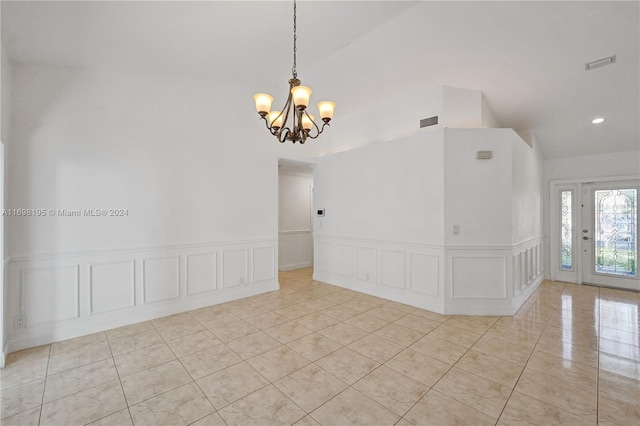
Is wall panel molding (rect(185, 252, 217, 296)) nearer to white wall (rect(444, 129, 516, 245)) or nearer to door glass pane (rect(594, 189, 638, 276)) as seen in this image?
white wall (rect(444, 129, 516, 245))

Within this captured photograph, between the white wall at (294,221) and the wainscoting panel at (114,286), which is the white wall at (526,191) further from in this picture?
the white wall at (294,221)

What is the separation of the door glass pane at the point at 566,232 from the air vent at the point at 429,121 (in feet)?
12.3

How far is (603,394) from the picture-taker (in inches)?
85.2

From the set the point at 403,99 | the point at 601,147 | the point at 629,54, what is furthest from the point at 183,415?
the point at 601,147

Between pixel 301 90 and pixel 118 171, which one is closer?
pixel 301 90

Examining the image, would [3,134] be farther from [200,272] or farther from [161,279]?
[200,272]

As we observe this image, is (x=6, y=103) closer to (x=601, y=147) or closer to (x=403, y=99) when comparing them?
(x=403, y=99)

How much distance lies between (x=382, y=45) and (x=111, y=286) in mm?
4653

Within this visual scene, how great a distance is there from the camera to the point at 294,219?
23.5 ft

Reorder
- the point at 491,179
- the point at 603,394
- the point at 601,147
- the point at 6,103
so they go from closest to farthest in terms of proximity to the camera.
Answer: the point at 603,394, the point at 6,103, the point at 491,179, the point at 601,147

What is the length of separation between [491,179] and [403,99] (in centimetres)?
193

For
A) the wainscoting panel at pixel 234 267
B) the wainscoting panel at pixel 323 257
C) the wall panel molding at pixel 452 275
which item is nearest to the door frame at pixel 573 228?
the wall panel molding at pixel 452 275

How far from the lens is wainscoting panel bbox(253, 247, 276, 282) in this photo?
4770 mm

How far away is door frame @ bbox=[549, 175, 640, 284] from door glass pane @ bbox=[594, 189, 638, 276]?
0.84 ft
